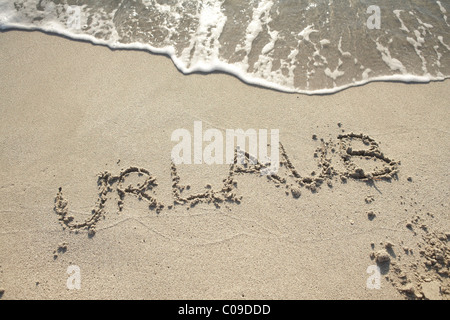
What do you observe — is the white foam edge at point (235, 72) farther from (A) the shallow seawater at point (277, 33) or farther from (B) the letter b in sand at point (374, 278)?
(B) the letter b in sand at point (374, 278)

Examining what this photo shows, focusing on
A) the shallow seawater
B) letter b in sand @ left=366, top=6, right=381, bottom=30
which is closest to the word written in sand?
the shallow seawater

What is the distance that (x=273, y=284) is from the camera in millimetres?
2543

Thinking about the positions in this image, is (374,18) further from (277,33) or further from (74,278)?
(74,278)

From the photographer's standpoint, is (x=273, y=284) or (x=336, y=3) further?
(x=336, y=3)

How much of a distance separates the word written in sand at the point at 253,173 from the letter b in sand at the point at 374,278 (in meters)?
0.78

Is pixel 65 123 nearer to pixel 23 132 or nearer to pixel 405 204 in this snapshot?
pixel 23 132

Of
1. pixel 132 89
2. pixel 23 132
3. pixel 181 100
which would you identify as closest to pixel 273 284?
pixel 181 100

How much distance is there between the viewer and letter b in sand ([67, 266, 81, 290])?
2.59 meters

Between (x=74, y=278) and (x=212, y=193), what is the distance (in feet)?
4.34

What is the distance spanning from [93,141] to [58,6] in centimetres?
294

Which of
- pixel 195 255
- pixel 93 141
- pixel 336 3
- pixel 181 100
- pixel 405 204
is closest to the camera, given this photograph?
pixel 195 255

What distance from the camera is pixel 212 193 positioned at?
3.00m
